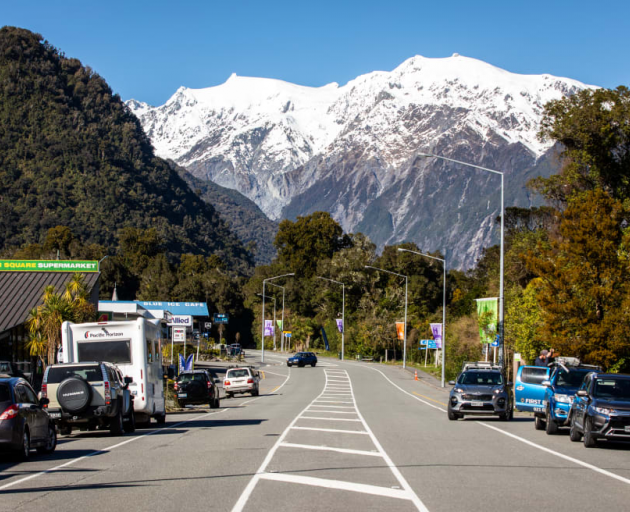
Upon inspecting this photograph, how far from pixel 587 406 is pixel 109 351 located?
12.3m

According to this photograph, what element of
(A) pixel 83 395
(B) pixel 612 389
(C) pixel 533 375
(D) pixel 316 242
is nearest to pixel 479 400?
(C) pixel 533 375

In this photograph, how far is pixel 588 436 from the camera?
17.0 meters

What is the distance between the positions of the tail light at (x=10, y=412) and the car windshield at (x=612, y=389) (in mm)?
11782

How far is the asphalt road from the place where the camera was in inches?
402

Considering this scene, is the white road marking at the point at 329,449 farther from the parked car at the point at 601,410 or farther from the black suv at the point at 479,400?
the black suv at the point at 479,400

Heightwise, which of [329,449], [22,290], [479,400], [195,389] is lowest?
[195,389]

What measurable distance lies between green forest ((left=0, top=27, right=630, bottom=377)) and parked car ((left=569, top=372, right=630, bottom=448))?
1436 centimetres

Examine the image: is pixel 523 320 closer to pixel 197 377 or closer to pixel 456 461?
pixel 197 377

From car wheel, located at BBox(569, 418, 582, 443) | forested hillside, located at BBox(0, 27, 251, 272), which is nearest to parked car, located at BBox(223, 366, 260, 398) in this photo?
car wheel, located at BBox(569, 418, 582, 443)

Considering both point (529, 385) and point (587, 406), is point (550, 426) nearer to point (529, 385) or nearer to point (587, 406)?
point (587, 406)

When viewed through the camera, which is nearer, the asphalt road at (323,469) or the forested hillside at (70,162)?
the asphalt road at (323,469)

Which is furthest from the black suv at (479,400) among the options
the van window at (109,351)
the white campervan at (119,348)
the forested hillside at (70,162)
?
the forested hillside at (70,162)

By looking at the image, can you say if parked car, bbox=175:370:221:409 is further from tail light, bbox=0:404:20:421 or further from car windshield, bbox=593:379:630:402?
car windshield, bbox=593:379:630:402

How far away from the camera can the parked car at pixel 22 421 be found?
14.3m
